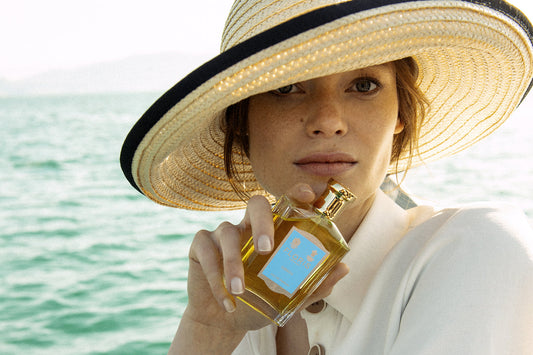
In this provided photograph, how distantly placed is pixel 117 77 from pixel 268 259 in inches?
3255

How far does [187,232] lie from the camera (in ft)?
20.2

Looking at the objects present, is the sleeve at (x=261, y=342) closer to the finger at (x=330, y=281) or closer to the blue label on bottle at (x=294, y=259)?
the finger at (x=330, y=281)

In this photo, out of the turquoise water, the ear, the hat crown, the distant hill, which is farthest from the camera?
the distant hill

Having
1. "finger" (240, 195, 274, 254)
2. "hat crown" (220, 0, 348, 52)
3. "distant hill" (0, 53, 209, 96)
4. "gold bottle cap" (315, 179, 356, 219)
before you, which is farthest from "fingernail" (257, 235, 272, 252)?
"distant hill" (0, 53, 209, 96)

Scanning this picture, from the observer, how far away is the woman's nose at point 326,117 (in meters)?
1.15

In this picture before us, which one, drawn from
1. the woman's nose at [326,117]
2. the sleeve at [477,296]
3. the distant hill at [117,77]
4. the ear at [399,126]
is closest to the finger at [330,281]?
the sleeve at [477,296]

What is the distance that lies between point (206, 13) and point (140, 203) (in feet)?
203

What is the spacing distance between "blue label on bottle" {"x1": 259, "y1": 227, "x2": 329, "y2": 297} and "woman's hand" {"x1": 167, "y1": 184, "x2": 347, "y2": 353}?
28mm

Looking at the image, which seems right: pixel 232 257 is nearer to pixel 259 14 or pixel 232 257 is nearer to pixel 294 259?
pixel 294 259

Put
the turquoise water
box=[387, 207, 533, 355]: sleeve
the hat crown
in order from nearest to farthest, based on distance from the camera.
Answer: box=[387, 207, 533, 355]: sleeve, the hat crown, the turquoise water

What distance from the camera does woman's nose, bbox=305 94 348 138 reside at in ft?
3.77

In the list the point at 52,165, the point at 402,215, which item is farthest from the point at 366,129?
the point at 52,165

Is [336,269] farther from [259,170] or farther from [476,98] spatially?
[476,98]

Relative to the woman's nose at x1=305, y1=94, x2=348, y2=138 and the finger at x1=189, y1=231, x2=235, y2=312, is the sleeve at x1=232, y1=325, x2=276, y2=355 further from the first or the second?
the woman's nose at x1=305, y1=94, x2=348, y2=138
